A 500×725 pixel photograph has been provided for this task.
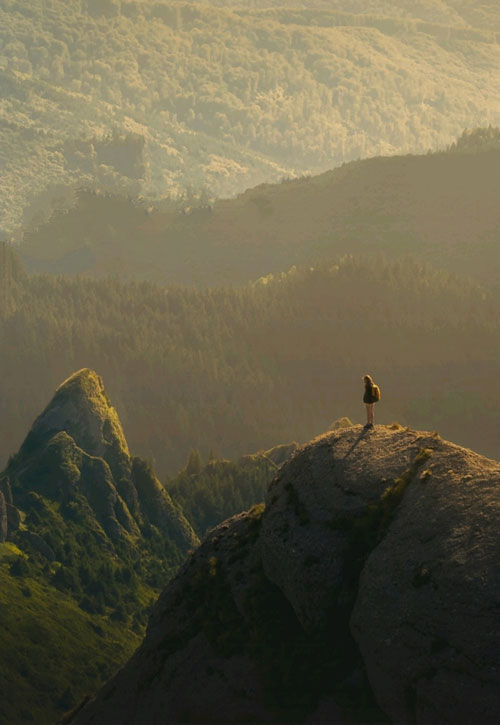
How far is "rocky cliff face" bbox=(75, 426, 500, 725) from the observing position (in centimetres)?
7250

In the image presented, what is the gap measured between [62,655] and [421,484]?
10979 cm

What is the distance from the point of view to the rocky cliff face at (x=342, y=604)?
238 ft

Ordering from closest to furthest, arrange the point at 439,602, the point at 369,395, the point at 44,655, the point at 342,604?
the point at 439,602
the point at 342,604
the point at 369,395
the point at 44,655

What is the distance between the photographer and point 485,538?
7388cm

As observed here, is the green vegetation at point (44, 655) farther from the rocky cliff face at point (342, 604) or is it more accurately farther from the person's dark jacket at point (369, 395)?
the person's dark jacket at point (369, 395)

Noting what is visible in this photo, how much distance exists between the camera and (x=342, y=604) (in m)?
80.1

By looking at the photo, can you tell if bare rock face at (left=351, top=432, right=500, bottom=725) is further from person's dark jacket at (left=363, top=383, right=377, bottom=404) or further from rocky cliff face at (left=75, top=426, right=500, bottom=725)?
person's dark jacket at (left=363, top=383, right=377, bottom=404)

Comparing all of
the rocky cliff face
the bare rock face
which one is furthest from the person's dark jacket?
the bare rock face

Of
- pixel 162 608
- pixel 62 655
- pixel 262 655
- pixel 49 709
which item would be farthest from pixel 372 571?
pixel 62 655

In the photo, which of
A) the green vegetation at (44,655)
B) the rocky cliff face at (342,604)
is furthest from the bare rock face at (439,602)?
the green vegetation at (44,655)

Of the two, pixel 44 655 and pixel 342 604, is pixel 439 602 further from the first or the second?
pixel 44 655

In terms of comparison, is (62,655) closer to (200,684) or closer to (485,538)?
(200,684)

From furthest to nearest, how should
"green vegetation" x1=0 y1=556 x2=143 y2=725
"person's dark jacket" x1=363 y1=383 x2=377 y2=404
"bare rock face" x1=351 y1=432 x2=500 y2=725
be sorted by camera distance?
"green vegetation" x1=0 y1=556 x2=143 y2=725 < "person's dark jacket" x1=363 y1=383 x2=377 y2=404 < "bare rock face" x1=351 y1=432 x2=500 y2=725

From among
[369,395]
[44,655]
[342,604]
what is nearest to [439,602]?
[342,604]
